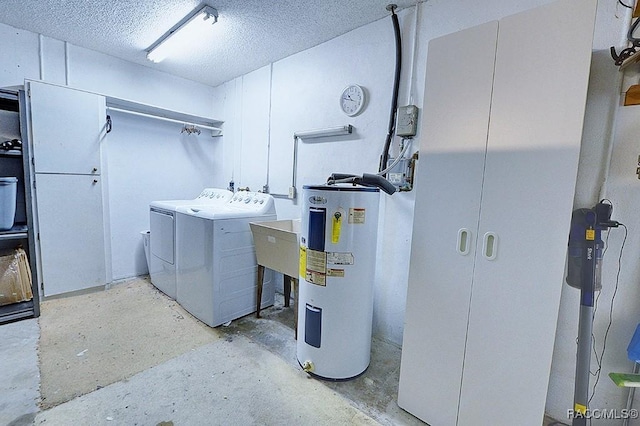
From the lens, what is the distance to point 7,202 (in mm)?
2449

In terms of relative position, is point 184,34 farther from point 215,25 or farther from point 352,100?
point 352,100

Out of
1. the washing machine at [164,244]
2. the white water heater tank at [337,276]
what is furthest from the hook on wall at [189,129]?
the white water heater tank at [337,276]

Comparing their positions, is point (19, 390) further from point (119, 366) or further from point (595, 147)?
point (595, 147)

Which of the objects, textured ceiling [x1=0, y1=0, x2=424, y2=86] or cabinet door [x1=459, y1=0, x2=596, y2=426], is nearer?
cabinet door [x1=459, y1=0, x2=596, y2=426]

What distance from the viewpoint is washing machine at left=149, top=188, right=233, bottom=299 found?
9.30 feet

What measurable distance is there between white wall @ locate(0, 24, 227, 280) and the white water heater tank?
8.57ft

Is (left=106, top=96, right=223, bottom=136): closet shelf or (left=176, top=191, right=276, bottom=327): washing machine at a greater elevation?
(left=106, top=96, right=223, bottom=136): closet shelf

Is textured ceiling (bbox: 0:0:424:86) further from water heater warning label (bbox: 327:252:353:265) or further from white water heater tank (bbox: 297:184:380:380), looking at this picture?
water heater warning label (bbox: 327:252:353:265)

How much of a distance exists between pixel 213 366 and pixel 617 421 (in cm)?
237

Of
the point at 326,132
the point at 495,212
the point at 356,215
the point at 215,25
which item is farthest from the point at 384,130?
the point at 215,25

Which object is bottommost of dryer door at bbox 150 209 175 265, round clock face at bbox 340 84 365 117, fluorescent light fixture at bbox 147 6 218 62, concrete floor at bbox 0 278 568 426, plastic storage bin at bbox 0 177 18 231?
concrete floor at bbox 0 278 568 426

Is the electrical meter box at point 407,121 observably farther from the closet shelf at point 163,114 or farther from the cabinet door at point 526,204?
the closet shelf at point 163,114

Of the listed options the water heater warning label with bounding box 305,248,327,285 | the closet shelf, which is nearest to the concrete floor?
the water heater warning label with bounding box 305,248,327,285

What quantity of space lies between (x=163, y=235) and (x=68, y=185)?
3.46 ft
